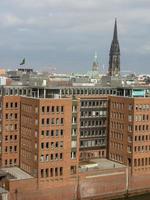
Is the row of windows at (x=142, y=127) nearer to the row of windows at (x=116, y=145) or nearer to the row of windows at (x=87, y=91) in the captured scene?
the row of windows at (x=116, y=145)

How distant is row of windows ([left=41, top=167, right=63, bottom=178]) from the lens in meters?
101

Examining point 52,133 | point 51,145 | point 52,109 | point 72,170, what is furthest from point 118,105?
point 51,145

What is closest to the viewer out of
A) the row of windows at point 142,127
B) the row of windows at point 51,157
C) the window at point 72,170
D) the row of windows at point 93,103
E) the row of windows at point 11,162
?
the row of windows at point 51,157

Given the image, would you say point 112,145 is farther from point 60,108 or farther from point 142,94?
point 60,108

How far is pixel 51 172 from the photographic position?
102m

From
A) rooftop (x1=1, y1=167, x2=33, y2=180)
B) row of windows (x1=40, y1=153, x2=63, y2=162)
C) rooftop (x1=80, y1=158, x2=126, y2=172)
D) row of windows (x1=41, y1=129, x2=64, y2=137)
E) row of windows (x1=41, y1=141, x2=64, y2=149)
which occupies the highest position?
row of windows (x1=41, y1=129, x2=64, y2=137)

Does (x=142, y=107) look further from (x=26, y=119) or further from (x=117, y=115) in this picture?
(x=26, y=119)

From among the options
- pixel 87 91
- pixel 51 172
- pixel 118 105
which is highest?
pixel 87 91

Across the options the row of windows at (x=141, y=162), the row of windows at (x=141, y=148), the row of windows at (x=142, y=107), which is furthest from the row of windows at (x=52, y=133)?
the row of windows at (x=141, y=162)

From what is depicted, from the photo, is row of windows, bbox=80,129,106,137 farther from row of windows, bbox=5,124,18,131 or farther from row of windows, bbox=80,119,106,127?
row of windows, bbox=5,124,18,131

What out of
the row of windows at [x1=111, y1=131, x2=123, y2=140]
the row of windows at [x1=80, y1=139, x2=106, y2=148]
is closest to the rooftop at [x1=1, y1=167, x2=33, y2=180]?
the row of windows at [x1=80, y1=139, x2=106, y2=148]

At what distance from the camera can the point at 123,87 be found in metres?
122

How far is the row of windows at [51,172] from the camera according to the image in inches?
3995

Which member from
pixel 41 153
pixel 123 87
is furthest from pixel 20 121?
pixel 123 87
